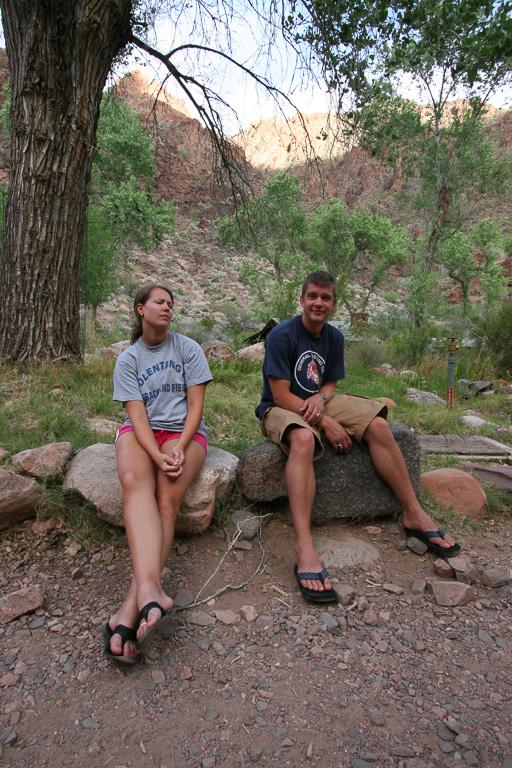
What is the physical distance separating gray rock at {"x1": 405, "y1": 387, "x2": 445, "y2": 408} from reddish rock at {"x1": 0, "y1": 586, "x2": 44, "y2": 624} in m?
5.09

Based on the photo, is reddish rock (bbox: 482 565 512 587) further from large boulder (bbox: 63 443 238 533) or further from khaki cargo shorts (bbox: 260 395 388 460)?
large boulder (bbox: 63 443 238 533)

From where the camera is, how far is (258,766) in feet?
4.40

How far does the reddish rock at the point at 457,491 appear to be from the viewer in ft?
9.88

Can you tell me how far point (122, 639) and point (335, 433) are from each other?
1.42 meters

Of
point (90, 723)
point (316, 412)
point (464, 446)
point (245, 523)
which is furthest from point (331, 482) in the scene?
point (464, 446)

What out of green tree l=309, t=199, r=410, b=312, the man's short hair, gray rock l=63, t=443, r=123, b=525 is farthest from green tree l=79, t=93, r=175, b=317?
green tree l=309, t=199, r=410, b=312

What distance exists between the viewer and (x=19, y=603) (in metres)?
1.98

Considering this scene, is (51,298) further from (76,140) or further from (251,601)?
(251,601)

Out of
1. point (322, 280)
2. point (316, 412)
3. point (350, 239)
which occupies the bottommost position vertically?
point (316, 412)

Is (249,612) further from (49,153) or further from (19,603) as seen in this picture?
(49,153)

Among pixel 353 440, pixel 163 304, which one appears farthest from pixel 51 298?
pixel 353 440

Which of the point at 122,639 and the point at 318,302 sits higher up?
the point at 318,302

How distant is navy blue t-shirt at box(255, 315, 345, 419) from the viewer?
2.63 meters

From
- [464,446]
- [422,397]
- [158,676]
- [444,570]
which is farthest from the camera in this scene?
[422,397]
